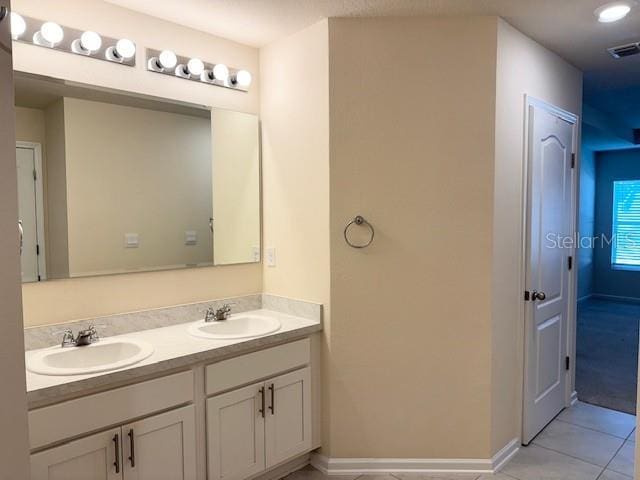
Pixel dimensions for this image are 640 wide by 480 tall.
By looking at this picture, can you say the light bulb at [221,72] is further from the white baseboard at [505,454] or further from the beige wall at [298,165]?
the white baseboard at [505,454]

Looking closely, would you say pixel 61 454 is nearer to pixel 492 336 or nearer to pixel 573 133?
pixel 492 336

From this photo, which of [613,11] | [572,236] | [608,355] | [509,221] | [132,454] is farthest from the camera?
[608,355]

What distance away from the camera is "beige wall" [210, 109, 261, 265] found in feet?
8.61

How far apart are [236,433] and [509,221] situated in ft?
6.00

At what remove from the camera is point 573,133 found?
3.14 metres

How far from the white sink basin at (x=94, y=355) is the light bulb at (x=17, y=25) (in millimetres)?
1368

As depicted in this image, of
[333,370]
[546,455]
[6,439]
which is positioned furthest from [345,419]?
[6,439]

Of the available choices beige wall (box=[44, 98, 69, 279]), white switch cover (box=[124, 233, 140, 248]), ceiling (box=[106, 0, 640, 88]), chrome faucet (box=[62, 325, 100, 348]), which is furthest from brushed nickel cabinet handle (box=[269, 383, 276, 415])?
ceiling (box=[106, 0, 640, 88])

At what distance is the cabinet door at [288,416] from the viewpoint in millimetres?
2236

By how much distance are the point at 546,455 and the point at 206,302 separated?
218 centimetres

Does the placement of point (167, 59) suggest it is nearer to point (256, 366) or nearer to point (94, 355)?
point (94, 355)

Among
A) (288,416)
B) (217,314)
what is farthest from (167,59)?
(288,416)

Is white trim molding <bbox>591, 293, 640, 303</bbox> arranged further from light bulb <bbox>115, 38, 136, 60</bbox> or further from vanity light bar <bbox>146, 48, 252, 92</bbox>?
light bulb <bbox>115, 38, 136, 60</bbox>

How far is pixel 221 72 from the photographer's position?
2.56 m
